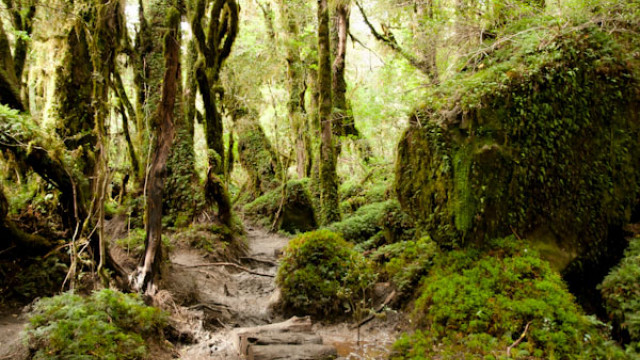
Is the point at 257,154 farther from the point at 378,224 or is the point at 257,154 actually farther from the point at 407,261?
the point at 407,261

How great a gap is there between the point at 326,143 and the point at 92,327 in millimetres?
8119

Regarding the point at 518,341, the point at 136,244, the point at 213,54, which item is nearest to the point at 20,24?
the point at 213,54

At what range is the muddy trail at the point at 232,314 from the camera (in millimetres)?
5773

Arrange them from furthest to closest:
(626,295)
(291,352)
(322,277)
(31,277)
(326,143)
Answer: (326,143) → (322,277) → (31,277) → (291,352) → (626,295)

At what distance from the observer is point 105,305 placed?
4.90 meters

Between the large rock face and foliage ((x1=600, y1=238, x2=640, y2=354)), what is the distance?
756mm

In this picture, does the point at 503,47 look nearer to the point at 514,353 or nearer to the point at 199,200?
the point at 514,353

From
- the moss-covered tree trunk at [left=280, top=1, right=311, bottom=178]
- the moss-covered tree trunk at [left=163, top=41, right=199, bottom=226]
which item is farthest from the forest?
the moss-covered tree trunk at [left=280, top=1, right=311, bottom=178]

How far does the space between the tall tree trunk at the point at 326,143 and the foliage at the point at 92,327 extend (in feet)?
22.0

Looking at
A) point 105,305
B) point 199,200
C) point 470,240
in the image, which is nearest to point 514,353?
point 470,240

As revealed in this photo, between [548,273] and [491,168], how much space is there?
1.72 meters

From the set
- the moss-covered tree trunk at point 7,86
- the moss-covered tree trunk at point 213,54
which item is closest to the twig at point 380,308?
the moss-covered tree trunk at point 213,54

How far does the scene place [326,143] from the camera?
11.5 meters

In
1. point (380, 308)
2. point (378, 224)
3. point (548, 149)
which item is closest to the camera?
point (548, 149)
